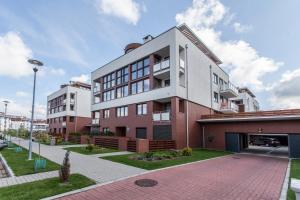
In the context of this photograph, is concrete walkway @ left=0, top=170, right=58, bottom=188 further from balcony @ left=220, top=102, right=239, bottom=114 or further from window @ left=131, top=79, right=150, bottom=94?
balcony @ left=220, top=102, right=239, bottom=114

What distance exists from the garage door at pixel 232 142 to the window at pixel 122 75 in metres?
15.3

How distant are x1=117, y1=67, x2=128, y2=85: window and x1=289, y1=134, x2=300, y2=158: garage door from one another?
20086mm

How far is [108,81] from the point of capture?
30.7 m

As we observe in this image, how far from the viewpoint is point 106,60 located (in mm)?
31438

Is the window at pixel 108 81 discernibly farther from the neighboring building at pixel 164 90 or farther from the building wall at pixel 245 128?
the building wall at pixel 245 128

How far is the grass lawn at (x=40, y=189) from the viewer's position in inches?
230

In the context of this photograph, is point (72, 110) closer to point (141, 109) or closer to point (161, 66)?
point (141, 109)

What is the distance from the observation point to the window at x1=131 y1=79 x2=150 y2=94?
22909 millimetres

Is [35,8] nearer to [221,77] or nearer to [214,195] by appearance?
[214,195]

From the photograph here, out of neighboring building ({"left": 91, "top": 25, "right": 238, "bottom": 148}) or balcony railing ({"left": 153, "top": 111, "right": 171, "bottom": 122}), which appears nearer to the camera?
balcony railing ({"left": 153, "top": 111, "right": 171, "bottom": 122})

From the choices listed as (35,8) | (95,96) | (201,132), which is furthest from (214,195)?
(95,96)

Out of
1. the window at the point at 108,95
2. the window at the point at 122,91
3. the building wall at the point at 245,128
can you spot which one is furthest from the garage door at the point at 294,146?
the window at the point at 108,95

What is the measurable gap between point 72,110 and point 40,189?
136 feet

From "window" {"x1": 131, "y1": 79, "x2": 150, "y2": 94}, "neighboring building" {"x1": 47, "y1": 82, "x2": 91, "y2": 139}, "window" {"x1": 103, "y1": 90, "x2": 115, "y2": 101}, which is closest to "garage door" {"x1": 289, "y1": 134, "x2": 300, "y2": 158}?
"window" {"x1": 131, "y1": 79, "x2": 150, "y2": 94}
